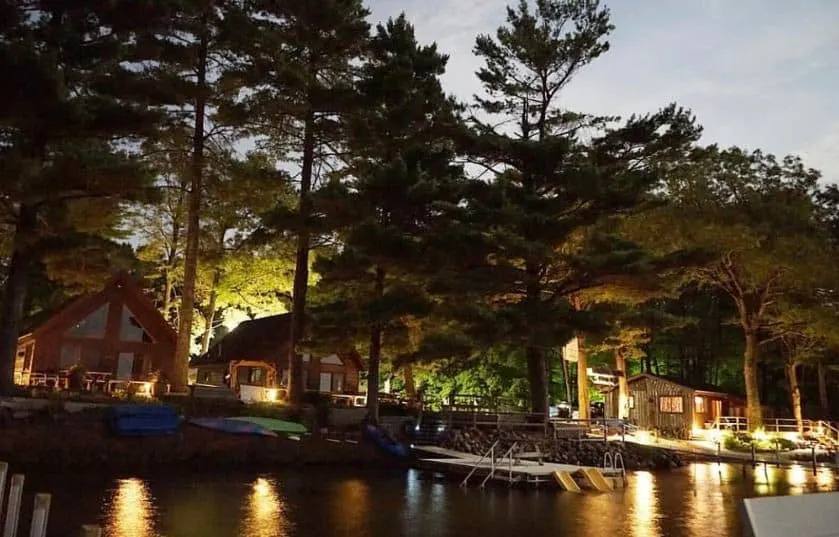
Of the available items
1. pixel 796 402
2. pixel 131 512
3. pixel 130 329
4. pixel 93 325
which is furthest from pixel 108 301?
pixel 796 402

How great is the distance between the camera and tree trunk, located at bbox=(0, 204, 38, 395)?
18094 millimetres

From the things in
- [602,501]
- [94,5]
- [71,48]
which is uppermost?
[94,5]

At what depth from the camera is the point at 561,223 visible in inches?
918

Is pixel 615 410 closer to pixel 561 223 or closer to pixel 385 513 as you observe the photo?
pixel 561 223

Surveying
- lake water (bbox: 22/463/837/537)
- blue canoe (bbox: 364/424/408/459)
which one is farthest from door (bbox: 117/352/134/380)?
lake water (bbox: 22/463/837/537)

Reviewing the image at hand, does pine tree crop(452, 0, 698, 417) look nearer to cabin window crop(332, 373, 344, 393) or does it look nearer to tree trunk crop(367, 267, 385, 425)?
tree trunk crop(367, 267, 385, 425)

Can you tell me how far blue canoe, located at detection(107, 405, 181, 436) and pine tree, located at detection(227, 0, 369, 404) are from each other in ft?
19.2

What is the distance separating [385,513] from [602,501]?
623 centimetres

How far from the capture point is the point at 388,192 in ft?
75.3

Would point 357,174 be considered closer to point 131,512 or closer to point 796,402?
point 131,512

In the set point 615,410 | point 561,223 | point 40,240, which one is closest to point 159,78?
point 40,240

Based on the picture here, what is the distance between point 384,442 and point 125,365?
61.1 ft

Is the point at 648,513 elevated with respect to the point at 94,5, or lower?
lower

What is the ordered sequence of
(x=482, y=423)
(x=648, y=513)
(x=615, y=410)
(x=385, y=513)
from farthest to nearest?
1. (x=615, y=410)
2. (x=482, y=423)
3. (x=648, y=513)
4. (x=385, y=513)
